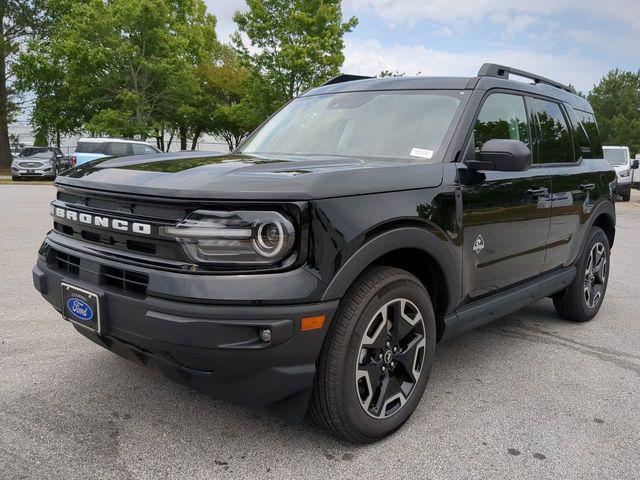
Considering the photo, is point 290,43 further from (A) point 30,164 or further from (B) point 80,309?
(B) point 80,309

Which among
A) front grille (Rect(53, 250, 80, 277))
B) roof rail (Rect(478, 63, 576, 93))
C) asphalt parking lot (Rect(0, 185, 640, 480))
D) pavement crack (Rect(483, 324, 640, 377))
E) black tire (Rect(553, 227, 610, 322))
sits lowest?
pavement crack (Rect(483, 324, 640, 377))

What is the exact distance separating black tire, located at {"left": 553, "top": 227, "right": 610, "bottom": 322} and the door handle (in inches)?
Result: 41.1

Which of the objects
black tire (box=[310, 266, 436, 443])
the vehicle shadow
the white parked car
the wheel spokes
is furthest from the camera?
the white parked car

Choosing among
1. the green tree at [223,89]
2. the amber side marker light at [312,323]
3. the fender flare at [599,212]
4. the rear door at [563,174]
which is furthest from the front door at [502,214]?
the green tree at [223,89]

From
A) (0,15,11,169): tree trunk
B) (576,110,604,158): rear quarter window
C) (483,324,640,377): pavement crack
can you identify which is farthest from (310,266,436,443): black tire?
(0,15,11,169): tree trunk

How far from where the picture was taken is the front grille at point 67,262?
257 cm

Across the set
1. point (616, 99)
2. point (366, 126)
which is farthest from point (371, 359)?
point (616, 99)

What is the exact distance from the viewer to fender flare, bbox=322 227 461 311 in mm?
2285

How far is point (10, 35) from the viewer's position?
31078 mm

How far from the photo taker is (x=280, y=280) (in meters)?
2.13

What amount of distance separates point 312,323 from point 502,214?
1570 mm

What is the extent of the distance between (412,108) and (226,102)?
3570 centimetres

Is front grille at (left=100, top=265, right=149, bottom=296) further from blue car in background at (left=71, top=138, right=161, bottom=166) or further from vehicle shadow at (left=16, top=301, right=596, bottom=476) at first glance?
blue car in background at (left=71, top=138, right=161, bottom=166)

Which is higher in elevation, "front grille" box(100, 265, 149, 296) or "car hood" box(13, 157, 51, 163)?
"front grille" box(100, 265, 149, 296)
